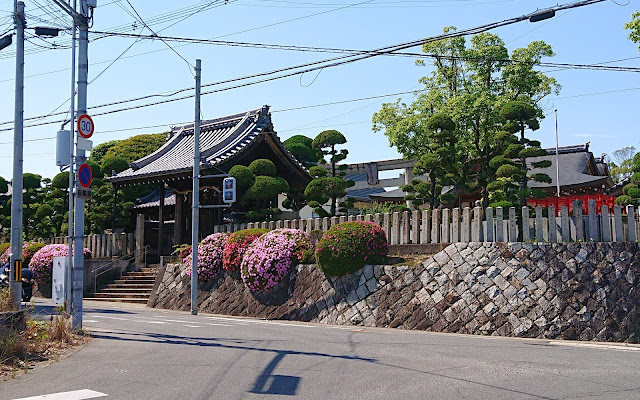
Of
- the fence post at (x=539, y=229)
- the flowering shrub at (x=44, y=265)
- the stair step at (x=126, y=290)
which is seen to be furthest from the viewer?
the flowering shrub at (x=44, y=265)

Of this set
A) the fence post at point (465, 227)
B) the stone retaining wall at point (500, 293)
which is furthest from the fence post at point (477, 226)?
the stone retaining wall at point (500, 293)

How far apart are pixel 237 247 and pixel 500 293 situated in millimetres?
9874

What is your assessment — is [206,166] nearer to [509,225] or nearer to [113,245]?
[113,245]

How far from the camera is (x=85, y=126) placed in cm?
1227

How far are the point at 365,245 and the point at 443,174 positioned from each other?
5150 mm

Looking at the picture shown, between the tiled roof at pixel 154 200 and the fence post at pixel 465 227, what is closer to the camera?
the fence post at pixel 465 227

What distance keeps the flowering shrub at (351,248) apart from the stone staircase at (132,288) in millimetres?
10212

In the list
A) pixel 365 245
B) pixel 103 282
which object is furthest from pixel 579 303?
pixel 103 282

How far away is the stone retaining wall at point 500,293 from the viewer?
46.3ft

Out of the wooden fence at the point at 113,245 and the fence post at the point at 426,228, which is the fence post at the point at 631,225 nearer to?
the fence post at the point at 426,228

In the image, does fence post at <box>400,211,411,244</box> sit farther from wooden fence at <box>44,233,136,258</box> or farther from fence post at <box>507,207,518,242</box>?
wooden fence at <box>44,233,136,258</box>

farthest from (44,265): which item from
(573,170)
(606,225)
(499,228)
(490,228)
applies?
(573,170)

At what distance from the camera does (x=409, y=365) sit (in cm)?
891

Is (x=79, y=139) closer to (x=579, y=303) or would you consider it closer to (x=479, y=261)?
(x=479, y=261)
